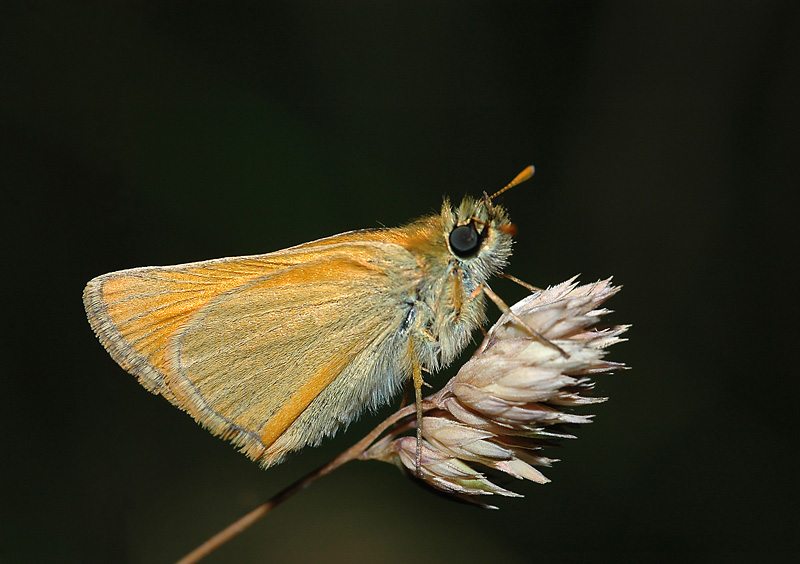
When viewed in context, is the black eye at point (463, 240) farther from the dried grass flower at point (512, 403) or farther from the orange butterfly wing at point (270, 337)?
the dried grass flower at point (512, 403)

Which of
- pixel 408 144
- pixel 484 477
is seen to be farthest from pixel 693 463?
pixel 408 144

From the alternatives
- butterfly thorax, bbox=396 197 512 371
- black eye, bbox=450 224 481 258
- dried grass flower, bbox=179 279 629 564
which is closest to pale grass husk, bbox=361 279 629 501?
dried grass flower, bbox=179 279 629 564

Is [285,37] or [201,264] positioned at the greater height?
[285,37]

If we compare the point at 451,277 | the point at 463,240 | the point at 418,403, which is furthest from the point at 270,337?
the point at 463,240

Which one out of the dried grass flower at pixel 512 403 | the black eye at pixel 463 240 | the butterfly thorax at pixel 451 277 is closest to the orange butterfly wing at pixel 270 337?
the butterfly thorax at pixel 451 277

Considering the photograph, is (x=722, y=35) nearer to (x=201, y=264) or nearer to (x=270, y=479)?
(x=201, y=264)

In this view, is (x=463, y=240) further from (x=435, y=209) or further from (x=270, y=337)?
(x=435, y=209)
